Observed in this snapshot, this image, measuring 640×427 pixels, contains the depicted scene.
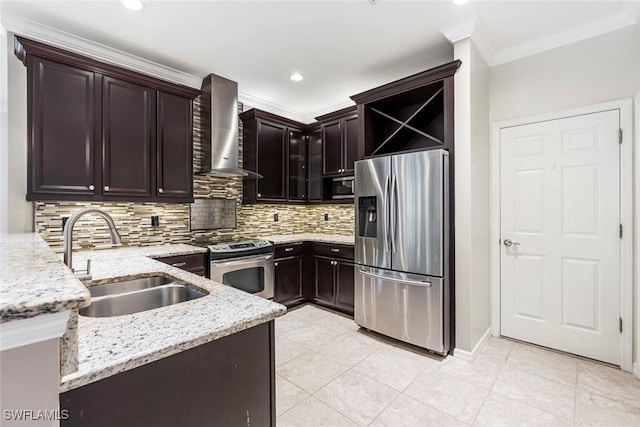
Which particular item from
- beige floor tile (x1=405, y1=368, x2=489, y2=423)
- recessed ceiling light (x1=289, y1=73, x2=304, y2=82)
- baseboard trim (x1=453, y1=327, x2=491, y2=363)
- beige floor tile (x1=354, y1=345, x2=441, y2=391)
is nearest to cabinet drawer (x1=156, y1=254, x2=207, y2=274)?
beige floor tile (x1=354, y1=345, x2=441, y2=391)

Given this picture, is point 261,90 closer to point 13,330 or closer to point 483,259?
point 483,259

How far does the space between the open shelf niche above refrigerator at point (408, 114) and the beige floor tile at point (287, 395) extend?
2.27 meters

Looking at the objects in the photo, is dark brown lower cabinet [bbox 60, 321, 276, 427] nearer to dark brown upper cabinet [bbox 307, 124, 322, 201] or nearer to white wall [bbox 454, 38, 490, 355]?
white wall [bbox 454, 38, 490, 355]

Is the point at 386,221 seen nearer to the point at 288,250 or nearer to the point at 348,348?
the point at 348,348

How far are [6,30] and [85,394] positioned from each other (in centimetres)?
320

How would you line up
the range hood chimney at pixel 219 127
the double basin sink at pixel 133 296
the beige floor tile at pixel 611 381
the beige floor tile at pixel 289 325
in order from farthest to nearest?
the range hood chimney at pixel 219 127 → the beige floor tile at pixel 289 325 → the beige floor tile at pixel 611 381 → the double basin sink at pixel 133 296

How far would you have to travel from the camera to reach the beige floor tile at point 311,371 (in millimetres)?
2141

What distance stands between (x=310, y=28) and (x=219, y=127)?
4.90 ft

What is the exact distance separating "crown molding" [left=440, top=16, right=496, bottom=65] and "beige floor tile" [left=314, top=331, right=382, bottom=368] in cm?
285

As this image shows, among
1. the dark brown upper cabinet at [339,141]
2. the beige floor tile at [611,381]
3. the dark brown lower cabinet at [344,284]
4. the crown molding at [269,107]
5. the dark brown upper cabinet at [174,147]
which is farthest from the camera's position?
the crown molding at [269,107]

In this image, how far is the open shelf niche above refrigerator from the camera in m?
2.59

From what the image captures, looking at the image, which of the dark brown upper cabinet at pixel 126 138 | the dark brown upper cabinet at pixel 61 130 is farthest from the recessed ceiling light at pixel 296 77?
the dark brown upper cabinet at pixel 61 130

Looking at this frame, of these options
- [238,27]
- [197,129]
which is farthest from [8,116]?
[238,27]

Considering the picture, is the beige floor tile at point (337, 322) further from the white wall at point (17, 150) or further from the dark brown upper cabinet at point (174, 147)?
the white wall at point (17, 150)
